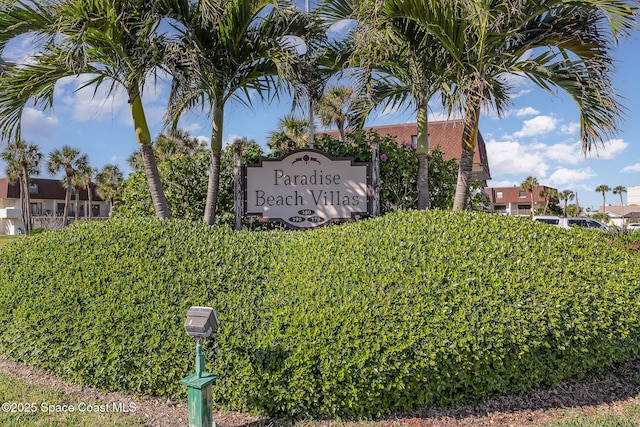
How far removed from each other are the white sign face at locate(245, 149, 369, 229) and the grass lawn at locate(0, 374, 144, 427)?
3554 millimetres

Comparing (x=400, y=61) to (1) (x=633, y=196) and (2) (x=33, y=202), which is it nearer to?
(2) (x=33, y=202)

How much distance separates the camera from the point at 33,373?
4.24 metres

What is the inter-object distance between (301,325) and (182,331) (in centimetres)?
109

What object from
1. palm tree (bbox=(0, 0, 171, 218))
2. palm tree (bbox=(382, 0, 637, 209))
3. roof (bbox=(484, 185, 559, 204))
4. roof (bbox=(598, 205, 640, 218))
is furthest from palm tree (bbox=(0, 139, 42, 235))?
roof (bbox=(598, 205, 640, 218))

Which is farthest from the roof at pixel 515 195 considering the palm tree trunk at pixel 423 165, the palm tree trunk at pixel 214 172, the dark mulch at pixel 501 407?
the dark mulch at pixel 501 407

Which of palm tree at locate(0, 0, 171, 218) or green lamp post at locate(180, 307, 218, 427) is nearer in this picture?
green lamp post at locate(180, 307, 218, 427)

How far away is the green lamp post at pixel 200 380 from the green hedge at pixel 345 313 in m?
0.36

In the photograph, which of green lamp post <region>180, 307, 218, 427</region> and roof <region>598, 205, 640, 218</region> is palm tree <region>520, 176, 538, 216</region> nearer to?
roof <region>598, 205, 640, 218</region>

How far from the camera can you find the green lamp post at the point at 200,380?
2963 millimetres

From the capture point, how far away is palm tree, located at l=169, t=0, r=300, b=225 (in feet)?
19.9

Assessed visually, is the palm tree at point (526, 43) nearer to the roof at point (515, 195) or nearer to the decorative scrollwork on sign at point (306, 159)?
the decorative scrollwork on sign at point (306, 159)

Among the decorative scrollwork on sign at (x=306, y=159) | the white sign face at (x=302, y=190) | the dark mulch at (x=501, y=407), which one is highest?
the decorative scrollwork on sign at (x=306, y=159)

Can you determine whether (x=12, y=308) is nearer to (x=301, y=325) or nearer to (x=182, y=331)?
(x=182, y=331)

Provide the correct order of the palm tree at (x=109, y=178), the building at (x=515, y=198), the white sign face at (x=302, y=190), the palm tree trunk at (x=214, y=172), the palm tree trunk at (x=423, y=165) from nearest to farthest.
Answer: the white sign face at (x=302, y=190), the palm tree trunk at (x=214, y=172), the palm tree trunk at (x=423, y=165), the palm tree at (x=109, y=178), the building at (x=515, y=198)
